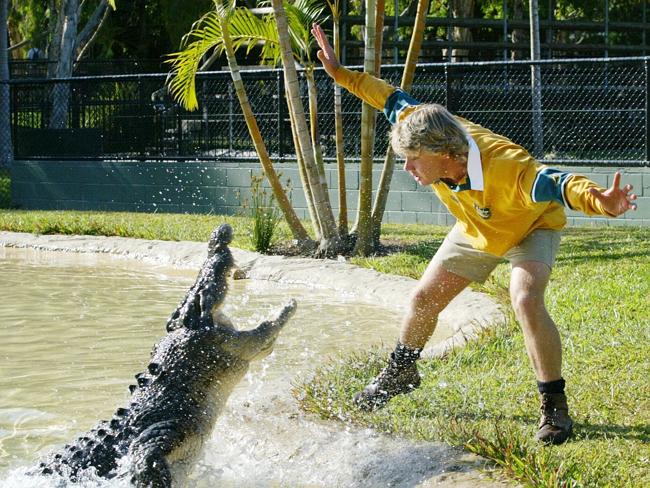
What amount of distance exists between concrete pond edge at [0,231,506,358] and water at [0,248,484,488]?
0.49 feet

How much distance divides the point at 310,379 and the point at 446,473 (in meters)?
1.57

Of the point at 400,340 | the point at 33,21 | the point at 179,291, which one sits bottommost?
the point at 179,291

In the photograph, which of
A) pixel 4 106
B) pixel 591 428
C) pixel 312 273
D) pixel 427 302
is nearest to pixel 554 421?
pixel 591 428

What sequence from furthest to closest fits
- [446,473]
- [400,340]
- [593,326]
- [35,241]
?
[35,241]
[593,326]
[400,340]
[446,473]

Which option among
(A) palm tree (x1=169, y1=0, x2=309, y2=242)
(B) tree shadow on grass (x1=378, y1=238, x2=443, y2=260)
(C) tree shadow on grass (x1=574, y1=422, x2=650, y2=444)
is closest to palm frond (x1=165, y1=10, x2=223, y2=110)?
(A) palm tree (x1=169, y1=0, x2=309, y2=242)

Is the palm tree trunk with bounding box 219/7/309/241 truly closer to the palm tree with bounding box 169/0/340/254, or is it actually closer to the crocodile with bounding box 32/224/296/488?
the palm tree with bounding box 169/0/340/254

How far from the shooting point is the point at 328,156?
44.2ft

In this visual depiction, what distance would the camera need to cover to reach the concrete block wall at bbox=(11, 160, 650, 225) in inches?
468

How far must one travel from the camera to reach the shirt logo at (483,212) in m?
4.31

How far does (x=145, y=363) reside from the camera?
21.5 ft

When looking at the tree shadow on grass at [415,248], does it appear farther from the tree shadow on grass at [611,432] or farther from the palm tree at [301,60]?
the tree shadow on grass at [611,432]

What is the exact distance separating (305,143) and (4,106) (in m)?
8.77

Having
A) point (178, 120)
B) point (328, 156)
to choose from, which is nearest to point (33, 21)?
point (178, 120)

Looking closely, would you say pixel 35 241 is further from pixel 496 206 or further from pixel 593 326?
pixel 496 206
